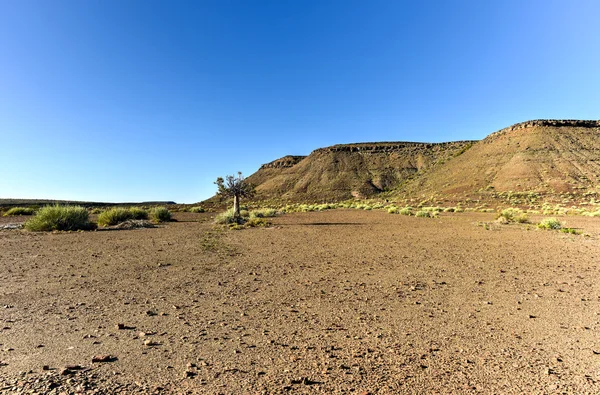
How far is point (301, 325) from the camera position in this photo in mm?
5137

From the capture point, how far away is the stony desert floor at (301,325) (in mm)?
3551

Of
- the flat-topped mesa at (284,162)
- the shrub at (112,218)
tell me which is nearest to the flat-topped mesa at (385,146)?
the flat-topped mesa at (284,162)

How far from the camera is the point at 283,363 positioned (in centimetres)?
391

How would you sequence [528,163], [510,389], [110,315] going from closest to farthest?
[510,389] < [110,315] < [528,163]

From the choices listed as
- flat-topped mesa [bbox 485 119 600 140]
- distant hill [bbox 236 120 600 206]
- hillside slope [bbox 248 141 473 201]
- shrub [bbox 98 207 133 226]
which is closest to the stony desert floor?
shrub [bbox 98 207 133 226]

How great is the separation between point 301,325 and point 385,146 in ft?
360

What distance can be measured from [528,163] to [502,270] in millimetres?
63434

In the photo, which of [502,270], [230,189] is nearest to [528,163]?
[230,189]

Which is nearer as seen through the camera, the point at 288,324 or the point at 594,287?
the point at 288,324

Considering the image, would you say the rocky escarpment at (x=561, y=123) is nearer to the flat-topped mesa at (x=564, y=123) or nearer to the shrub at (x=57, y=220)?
the flat-topped mesa at (x=564, y=123)

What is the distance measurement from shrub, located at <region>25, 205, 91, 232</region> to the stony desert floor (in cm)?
1262

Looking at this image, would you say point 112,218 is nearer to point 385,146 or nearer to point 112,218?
point 112,218

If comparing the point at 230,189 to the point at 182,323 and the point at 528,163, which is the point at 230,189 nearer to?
the point at 182,323

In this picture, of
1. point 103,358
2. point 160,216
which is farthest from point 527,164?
point 103,358
